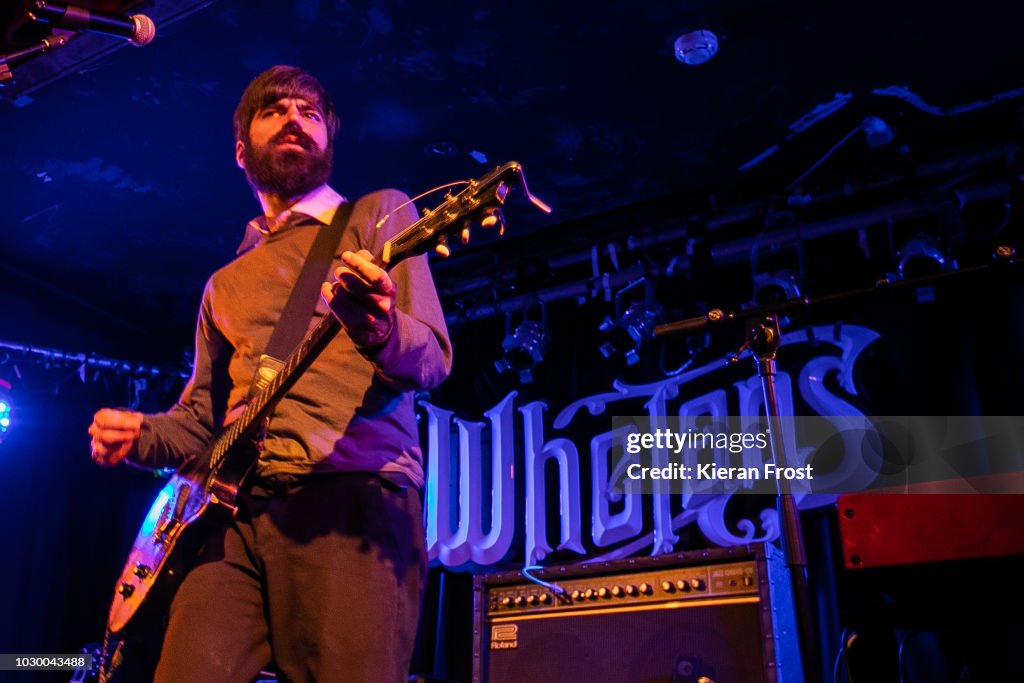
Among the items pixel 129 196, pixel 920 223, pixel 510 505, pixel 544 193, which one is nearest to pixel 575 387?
pixel 510 505

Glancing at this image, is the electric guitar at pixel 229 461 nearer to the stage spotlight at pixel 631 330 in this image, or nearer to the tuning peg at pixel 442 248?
the tuning peg at pixel 442 248

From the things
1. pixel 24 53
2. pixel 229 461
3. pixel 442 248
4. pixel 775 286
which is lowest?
pixel 229 461

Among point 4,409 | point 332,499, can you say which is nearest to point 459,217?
point 332,499

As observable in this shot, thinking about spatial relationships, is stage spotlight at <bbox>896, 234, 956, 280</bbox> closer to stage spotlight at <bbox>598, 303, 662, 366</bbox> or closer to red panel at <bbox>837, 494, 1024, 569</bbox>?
stage spotlight at <bbox>598, 303, 662, 366</bbox>

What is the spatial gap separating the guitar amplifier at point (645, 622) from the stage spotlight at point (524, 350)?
1.58m

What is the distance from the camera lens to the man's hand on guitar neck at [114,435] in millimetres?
2029

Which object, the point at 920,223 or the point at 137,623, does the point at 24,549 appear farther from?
the point at 920,223

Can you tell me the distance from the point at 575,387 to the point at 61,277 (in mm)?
3129

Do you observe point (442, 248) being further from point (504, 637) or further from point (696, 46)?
point (696, 46)

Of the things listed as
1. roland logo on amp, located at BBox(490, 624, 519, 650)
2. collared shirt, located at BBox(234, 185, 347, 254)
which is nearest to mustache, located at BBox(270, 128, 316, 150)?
collared shirt, located at BBox(234, 185, 347, 254)

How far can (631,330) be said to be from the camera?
4.46 meters

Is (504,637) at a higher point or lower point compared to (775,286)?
lower

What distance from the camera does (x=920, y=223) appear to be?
4270mm

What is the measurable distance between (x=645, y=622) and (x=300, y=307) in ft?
5.76
